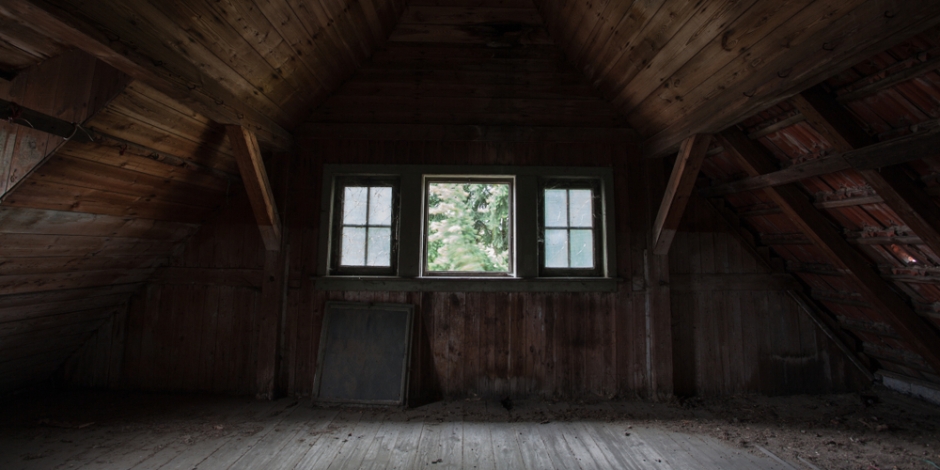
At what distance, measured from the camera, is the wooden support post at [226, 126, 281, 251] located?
2.74 metres

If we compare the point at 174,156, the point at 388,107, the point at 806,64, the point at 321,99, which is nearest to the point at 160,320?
the point at 174,156

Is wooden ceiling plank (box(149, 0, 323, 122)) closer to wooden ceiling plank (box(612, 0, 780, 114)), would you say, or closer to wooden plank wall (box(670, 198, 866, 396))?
wooden ceiling plank (box(612, 0, 780, 114))

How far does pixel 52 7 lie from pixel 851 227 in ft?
15.2

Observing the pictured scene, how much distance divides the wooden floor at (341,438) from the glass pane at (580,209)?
5.13ft

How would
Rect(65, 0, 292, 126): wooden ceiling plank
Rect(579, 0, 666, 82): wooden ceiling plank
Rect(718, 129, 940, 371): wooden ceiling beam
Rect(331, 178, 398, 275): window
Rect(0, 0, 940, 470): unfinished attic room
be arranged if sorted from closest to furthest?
1. Rect(65, 0, 292, 126): wooden ceiling plank
2. Rect(0, 0, 940, 470): unfinished attic room
3. Rect(579, 0, 666, 82): wooden ceiling plank
4. Rect(718, 129, 940, 371): wooden ceiling beam
5. Rect(331, 178, 398, 275): window

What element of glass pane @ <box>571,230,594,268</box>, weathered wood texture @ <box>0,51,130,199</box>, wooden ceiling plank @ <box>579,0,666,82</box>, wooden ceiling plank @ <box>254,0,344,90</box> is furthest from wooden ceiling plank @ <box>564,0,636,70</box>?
weathered wood texture @ <box>0,51,130,199</box>

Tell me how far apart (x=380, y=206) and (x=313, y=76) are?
1.16 m

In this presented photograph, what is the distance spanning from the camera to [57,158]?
2105 mm

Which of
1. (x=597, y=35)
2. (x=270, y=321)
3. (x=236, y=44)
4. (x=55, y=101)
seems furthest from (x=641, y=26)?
(x=270, y=321)

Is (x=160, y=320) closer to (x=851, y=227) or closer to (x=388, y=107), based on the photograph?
(x=388, y=107)

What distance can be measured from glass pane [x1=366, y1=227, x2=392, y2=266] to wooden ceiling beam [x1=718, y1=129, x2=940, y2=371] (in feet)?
8.99

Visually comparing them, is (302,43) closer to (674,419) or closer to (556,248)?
(556,248)

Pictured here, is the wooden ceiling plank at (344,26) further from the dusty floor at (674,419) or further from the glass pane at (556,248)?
the dusty floor at (674,419)

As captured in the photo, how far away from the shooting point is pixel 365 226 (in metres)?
3.54
